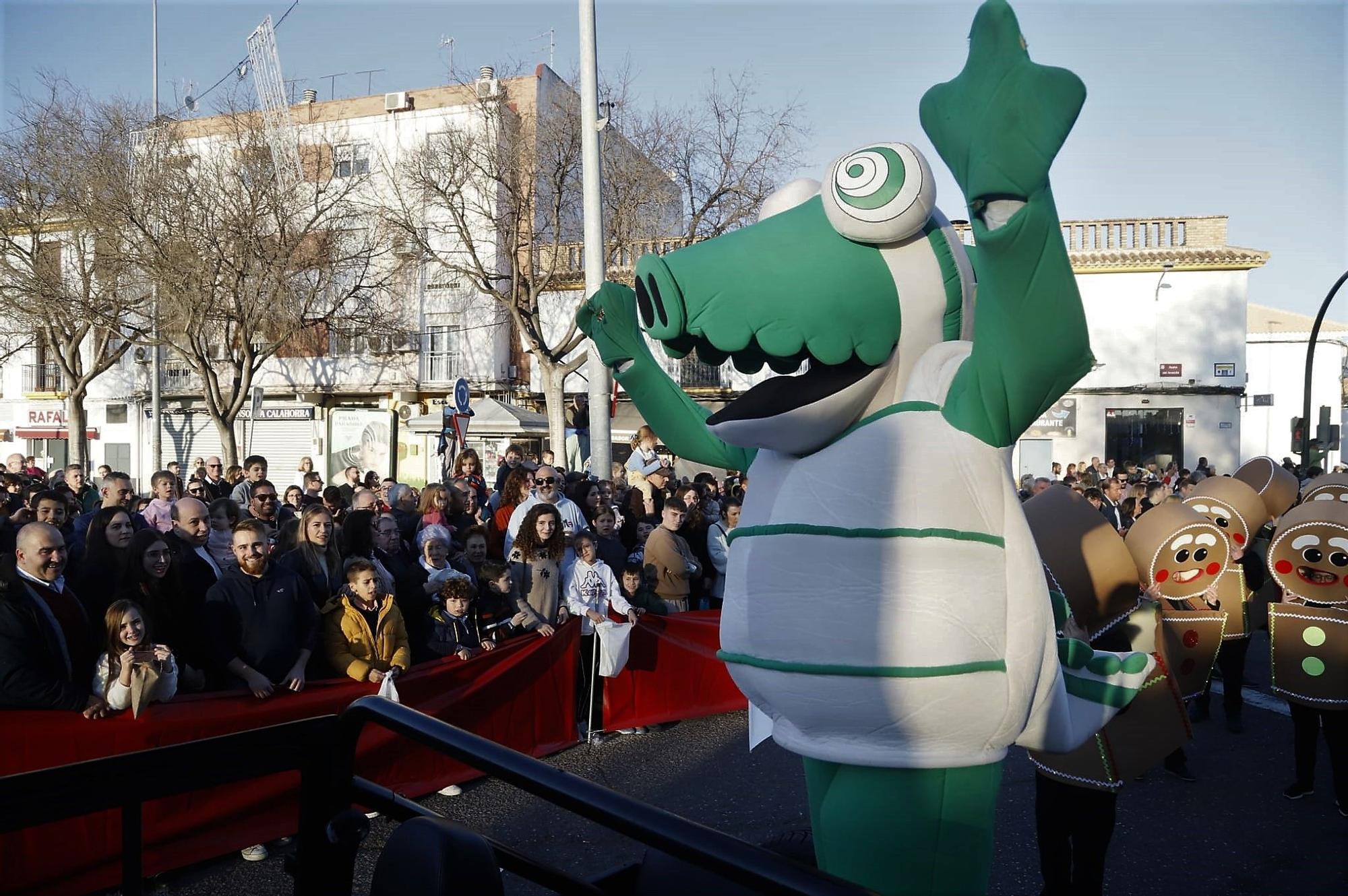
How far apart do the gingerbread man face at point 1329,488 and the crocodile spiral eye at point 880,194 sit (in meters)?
5.08

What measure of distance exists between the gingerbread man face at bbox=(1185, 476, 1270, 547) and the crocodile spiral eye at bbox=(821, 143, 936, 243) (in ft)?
15.4

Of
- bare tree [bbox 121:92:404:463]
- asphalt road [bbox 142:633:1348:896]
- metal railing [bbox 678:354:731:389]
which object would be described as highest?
bare tree [bbox 121:92:404:463]

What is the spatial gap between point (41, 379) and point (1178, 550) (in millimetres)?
32251

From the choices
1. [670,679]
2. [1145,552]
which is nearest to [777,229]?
[1145,552]

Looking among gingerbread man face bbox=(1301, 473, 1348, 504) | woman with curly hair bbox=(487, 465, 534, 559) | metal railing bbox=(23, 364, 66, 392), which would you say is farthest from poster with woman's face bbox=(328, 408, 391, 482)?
gingerbread man face bbox=(1301, 473, 1348, 504)

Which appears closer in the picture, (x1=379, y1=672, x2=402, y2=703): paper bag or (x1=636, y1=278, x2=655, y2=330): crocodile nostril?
(x1=636, y1=278, x2=655, y2=330): crocodile nostril

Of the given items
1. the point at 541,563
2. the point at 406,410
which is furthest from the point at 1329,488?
the point at 406,410

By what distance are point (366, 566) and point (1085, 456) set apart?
20.2m

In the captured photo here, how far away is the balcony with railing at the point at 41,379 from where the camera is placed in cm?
2975

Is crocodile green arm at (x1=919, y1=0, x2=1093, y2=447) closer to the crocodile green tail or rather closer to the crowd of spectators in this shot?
the crocodile green tail

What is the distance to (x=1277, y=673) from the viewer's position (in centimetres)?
544

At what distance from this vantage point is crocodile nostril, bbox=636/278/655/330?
2670 millimetres

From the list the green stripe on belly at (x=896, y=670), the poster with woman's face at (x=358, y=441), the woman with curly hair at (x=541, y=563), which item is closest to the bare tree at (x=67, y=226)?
the poster with woman's face at (x=358, y=441)

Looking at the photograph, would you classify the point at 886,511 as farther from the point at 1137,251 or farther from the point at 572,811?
the point at 1137,251
